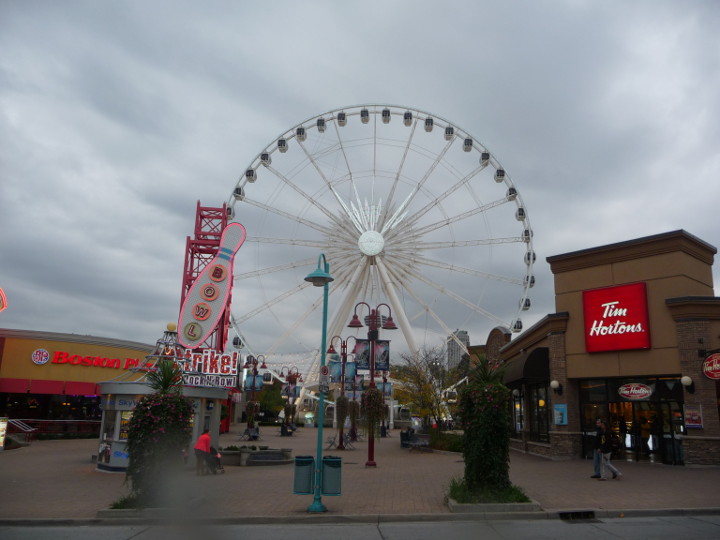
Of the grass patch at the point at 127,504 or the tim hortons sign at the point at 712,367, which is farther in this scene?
the tim hortons sign at the point at 712,367

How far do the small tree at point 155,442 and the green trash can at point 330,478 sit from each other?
3.25 meters

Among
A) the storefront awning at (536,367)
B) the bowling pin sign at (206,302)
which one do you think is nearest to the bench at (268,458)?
the bowling pin sign at (206,302)

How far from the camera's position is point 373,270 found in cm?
3866

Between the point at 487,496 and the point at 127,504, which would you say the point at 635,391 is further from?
the point at 127,504

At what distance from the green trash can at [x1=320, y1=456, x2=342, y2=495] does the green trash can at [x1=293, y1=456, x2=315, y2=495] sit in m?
0.24

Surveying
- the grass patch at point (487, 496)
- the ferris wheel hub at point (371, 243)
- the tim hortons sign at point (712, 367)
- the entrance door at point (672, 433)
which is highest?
the ferris wheel hub at point (371, 243)

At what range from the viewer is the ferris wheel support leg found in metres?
36.5

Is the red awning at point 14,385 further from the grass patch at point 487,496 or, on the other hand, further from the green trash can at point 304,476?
the grass patch at point 487,496

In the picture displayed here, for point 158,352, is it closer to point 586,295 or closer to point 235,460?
point 235,460

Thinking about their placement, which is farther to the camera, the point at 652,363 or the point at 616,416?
the point at 616,416

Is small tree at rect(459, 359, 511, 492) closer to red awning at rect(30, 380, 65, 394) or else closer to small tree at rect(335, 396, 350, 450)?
small tree at rect(335, 396, 350, 450)

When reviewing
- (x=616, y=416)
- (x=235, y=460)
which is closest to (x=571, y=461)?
(x=616, y=416)

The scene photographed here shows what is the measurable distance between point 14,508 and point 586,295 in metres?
19.4

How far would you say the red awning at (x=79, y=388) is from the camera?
3862 centimetres
